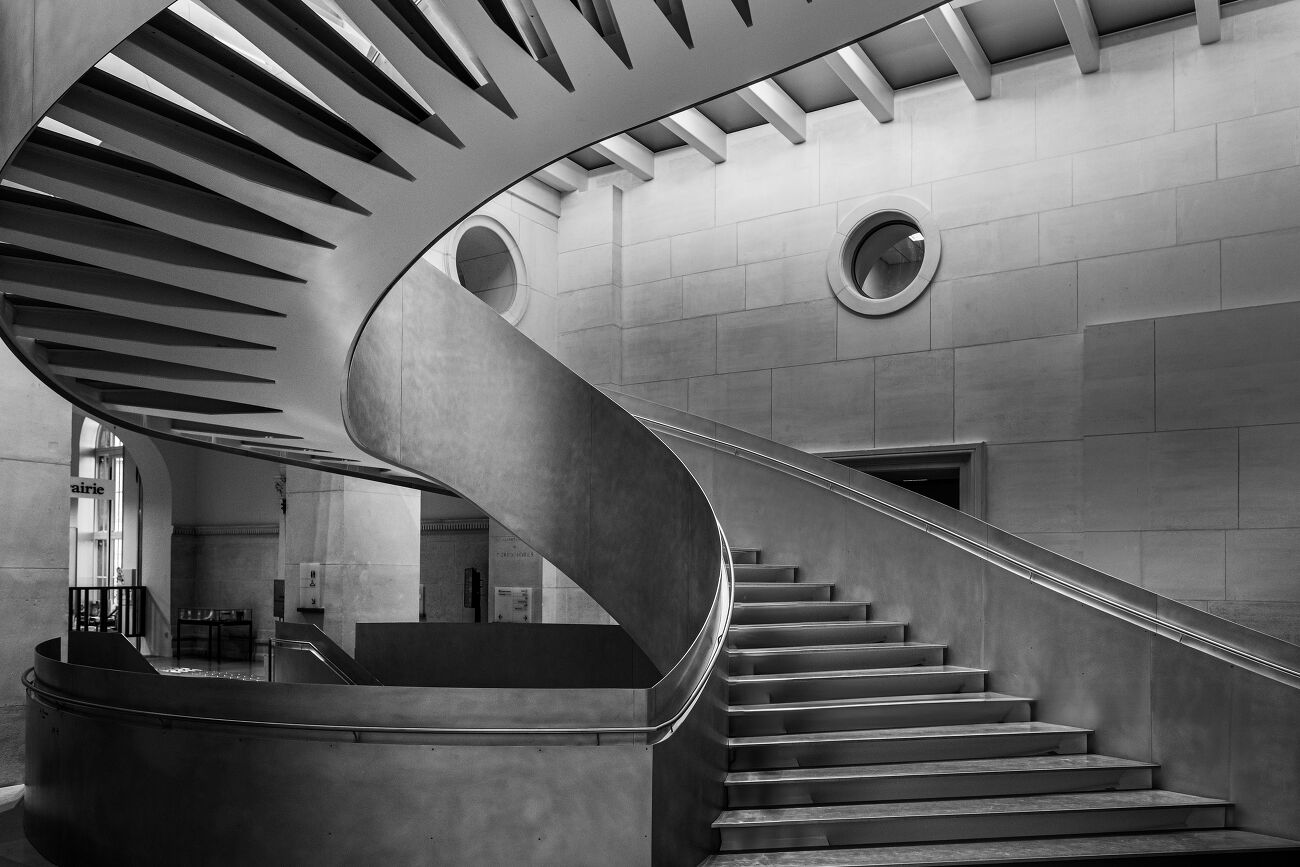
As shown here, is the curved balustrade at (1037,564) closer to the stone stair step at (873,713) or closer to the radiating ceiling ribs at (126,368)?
the stone stair step at (873,713)

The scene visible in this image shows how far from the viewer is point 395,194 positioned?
14.5 ft

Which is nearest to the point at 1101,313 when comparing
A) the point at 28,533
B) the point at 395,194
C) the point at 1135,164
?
the point at 1135,164

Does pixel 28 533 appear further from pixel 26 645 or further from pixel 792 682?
pixel 792 682

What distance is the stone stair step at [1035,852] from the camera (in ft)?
16.4

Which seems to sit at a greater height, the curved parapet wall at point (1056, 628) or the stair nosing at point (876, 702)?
the curved parapet wall at point (1056, 628)

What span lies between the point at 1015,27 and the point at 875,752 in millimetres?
7497

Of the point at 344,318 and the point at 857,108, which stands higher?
the point at 857,108

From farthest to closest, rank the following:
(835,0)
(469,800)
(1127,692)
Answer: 1. (1127,692)
2. (469,800)
3. (835,0)

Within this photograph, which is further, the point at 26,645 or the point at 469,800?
the point at 26,645

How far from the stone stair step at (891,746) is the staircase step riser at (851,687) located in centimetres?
38

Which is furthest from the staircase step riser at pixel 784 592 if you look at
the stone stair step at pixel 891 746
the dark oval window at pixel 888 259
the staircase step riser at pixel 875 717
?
the dark oval window at pixel 888 259

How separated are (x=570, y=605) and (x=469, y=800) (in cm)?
815

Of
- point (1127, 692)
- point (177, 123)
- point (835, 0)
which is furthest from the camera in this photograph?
point (1127, 692)

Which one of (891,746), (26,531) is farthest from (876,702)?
(26,531)
